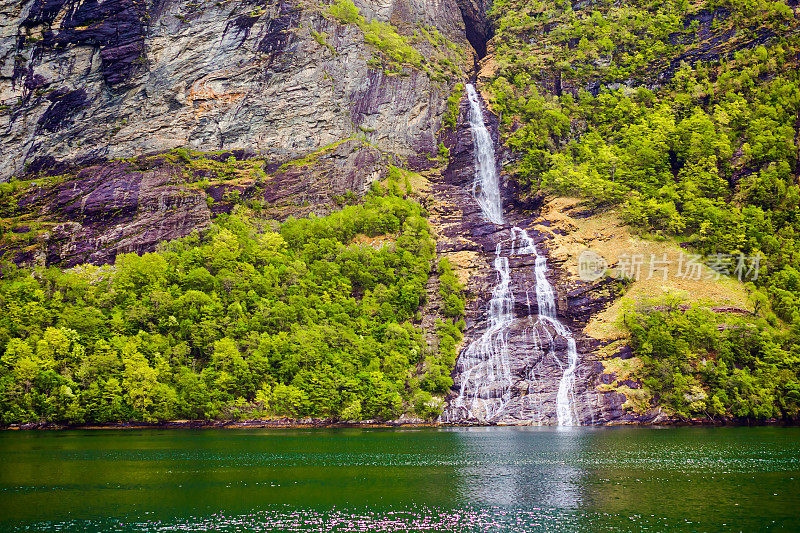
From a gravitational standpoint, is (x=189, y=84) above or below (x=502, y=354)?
above

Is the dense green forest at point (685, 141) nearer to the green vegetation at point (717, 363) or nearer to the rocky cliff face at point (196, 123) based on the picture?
the green vegetation at point (717, 363)

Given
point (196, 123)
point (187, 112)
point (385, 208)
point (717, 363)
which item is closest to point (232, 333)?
point (385, 208)

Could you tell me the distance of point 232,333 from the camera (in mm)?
77375

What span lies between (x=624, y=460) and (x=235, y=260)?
67841mm

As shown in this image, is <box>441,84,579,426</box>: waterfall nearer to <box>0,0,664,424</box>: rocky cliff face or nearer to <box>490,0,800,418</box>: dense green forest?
<box>0,0,664,424</box>: rocky cliff face

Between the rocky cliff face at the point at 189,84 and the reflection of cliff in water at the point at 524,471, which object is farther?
the rocky cliff face at the point at 189,84

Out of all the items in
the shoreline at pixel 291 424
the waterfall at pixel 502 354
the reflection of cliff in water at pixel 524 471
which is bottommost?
the shoreline at pixel 291 424

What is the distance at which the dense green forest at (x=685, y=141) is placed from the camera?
215 feet

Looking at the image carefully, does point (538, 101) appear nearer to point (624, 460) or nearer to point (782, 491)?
point (624, 460)

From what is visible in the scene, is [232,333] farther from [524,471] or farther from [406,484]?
[524,471]

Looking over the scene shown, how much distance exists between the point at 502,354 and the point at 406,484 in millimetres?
44088

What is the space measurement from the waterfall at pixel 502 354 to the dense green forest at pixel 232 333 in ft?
10.7

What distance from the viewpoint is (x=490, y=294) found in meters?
83.2

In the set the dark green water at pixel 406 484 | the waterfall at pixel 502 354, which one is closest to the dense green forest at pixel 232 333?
the waterfall at pixel 502 354
